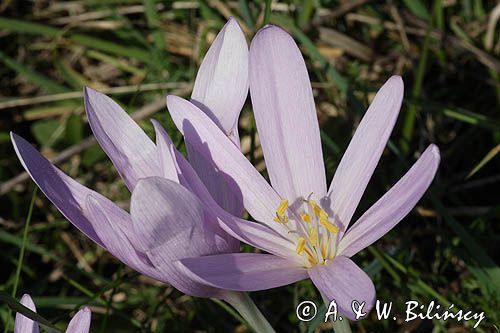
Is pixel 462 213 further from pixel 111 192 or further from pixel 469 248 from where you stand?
pixel 111 192

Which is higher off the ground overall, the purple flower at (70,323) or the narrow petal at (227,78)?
the narrow petal at (227,78)

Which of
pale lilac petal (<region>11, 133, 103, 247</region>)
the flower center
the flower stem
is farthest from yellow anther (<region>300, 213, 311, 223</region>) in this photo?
pale lilac petal (<region>11, 133, 103, 247</region>)

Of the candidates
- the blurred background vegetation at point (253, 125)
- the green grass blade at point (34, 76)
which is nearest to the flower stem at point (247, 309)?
the blurred background vegetation at point (253, 125)

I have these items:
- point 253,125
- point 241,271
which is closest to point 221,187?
point 241,271

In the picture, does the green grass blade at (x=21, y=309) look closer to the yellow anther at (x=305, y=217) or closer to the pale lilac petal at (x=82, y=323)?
the pale lilac petal at (x=82, y=323)

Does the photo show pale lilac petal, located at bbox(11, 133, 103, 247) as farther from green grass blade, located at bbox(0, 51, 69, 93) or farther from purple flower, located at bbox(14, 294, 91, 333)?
green grass blade, located at bbox(0, 51, 69, 93)

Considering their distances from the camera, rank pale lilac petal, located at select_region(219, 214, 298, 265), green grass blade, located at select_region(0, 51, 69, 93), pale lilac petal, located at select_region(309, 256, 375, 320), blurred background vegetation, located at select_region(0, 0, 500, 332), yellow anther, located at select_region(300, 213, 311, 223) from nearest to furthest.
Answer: pale lilac petal, located at select_region(309, 256, 375, 320)
pale lilac petal, located at select_region(219, 214, 298, 265)
yellow anther, located at select_region(300, 213, 311, 223)
blurred background vegetation, located at select_region(0, 0, 500, 332)
green grass blade, located at select_region(0, 51, 69, 93)

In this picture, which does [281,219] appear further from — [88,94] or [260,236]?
[88,94]

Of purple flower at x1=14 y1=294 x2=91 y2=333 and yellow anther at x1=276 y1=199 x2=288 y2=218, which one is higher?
purple flower at x1=14 y1=294 x2=91 y2=333
